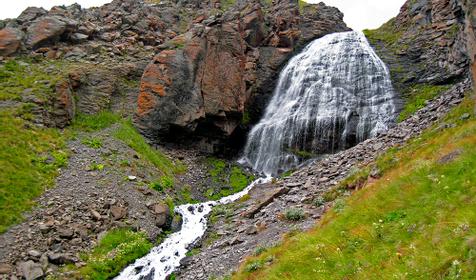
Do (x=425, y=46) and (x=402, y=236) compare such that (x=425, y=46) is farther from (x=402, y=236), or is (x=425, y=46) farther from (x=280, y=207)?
(x=402, y=236)

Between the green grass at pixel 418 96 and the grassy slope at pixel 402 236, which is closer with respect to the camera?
the grassy slope at pixel 402 236

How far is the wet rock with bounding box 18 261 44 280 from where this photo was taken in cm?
1846

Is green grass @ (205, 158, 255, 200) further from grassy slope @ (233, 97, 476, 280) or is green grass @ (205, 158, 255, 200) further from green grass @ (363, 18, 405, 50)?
green grass @ (363, 18, 405, 50)

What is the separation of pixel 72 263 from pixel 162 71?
24.2m

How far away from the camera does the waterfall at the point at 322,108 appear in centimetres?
3759

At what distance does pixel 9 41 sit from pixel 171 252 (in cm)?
2999

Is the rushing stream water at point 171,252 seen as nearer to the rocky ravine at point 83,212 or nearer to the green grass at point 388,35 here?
the rocky ravine at point 83,212

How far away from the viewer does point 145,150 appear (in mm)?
34594

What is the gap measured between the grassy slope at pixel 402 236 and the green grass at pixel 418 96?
23174 mm

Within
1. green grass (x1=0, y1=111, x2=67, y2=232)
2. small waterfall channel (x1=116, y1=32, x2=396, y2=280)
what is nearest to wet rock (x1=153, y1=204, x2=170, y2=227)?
small waterfall channel (x1=116, y1=32, x2=396, y2=280)

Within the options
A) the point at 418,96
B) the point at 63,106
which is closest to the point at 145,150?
the point at 63,106

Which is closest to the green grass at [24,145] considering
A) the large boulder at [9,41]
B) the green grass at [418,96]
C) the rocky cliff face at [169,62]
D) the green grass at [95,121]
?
the large boulder at [9,41]

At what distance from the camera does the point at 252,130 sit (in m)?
43.2

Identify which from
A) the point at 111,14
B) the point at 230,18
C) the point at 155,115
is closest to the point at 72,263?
the point at 155,115
